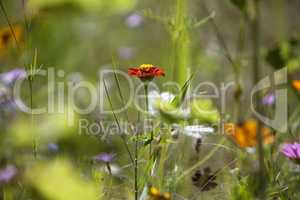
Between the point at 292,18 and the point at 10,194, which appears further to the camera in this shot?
the point at 292,18

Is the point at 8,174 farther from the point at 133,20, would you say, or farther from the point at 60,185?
the point at 133,20

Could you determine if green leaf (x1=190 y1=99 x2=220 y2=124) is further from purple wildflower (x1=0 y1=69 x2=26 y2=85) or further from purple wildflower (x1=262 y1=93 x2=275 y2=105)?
purple wildflower (x1=0 y1=69 x2=26 y2=85)

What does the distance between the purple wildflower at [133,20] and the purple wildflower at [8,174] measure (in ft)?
3.26

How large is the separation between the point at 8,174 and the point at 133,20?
3.55 ft

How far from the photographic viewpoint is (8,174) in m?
0.75

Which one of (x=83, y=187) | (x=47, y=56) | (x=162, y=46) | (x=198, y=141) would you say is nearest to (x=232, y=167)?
(x=198, y=141)

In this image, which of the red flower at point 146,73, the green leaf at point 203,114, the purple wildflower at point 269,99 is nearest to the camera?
the green leaf at point 203,114

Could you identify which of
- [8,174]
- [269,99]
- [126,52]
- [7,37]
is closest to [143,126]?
[8,174]

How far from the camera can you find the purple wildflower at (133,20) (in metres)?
1.74

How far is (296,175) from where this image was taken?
2.68ft

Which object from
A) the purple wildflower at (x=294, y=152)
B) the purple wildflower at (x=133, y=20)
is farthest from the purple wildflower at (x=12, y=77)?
the purple wildflower at (x=133, y=20)

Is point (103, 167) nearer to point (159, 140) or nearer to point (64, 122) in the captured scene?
point (159, 140)

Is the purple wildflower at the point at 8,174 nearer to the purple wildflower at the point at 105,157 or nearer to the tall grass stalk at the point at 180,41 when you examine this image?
the purple wildflower at the point at 105,157

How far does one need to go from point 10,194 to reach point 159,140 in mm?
188
